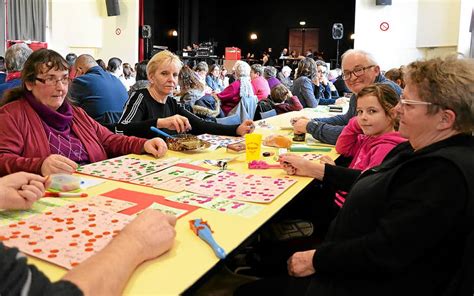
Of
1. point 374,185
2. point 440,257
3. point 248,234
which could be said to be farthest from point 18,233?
point 440,257

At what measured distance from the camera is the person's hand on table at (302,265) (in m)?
1.38

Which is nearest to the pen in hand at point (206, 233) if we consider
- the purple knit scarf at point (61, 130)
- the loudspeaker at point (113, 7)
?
the purple knit scarf at point (61, 130)

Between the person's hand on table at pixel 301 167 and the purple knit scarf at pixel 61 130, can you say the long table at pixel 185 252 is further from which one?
the purple knit scarf at pixel 61 130

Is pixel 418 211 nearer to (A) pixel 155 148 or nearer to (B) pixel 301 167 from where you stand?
(B) pixel 301 167

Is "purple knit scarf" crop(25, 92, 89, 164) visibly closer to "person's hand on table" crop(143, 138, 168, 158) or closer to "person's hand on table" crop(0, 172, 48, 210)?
"person's hand on table" crop(143, 138, 168, 158)

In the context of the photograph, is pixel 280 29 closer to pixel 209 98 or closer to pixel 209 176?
pixel 209 98

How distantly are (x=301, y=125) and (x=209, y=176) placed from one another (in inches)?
49.6

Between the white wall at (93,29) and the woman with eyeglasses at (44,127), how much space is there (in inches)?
445

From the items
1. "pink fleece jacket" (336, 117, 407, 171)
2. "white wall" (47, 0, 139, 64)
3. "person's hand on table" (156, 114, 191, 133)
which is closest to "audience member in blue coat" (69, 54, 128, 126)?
"person's hand on table" (156, 114, 191, 133)

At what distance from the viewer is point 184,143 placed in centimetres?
240

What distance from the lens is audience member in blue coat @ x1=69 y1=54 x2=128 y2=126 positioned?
3752 millimetres

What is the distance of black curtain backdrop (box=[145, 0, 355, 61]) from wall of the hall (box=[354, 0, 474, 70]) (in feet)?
15.8

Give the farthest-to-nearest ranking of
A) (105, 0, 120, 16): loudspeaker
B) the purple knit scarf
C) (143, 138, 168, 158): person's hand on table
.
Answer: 1. (105, 0, 120, 16): loudspeaker
2. (143, 138, 168, 158): person's hand on table
3. the purple knit scarf

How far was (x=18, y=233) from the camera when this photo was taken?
3.91 feet
